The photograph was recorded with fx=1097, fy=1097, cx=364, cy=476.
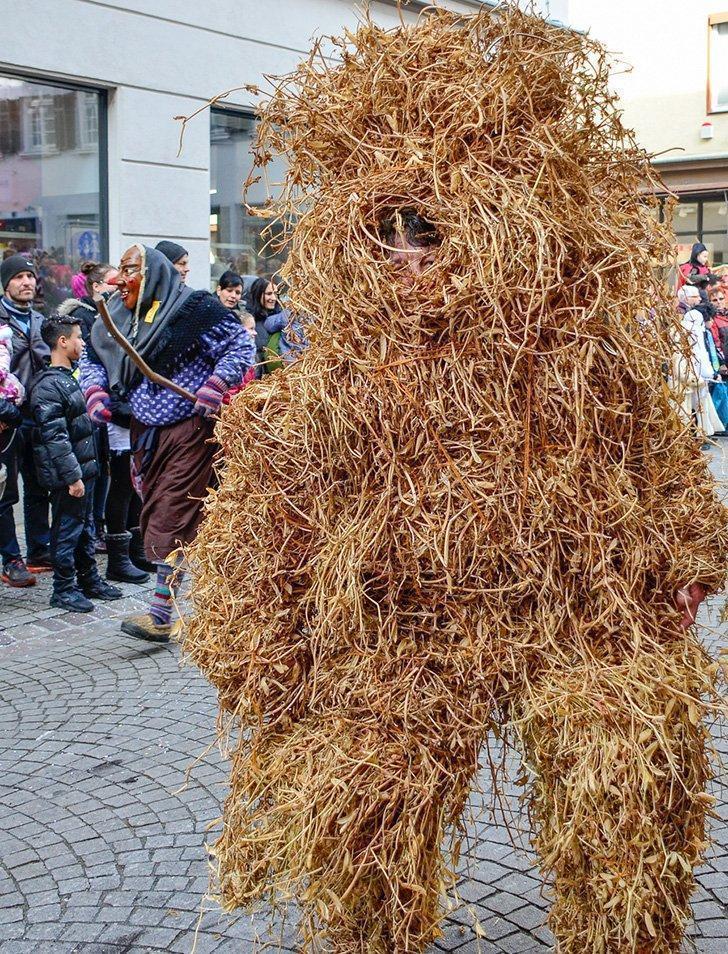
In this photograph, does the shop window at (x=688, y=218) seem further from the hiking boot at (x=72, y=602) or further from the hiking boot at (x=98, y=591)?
the hiking boot at (x=72, y=602)

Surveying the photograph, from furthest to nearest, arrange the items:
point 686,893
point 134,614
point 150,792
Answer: point 134,614 → point 150,792 → point 686,893

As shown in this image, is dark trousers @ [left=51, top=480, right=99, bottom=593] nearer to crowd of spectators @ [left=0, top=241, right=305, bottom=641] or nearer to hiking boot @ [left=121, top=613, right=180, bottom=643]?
crowd of spectators @ [left=0, top=241, right=305, bottom=641]

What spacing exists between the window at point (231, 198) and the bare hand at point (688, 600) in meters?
9.30

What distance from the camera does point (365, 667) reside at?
2.56 meters

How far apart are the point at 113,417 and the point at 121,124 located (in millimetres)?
4965

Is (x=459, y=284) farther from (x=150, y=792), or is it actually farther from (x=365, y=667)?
(x=150, y=792)

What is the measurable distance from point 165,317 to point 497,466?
11.7ft

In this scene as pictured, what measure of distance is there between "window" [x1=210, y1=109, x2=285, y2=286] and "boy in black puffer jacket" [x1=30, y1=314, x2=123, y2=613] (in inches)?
171

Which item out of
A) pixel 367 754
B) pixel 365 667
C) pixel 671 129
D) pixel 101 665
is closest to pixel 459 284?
pixel 365 667

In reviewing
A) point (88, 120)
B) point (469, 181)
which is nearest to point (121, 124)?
point (88, 120)

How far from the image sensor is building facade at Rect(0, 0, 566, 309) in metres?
9.88

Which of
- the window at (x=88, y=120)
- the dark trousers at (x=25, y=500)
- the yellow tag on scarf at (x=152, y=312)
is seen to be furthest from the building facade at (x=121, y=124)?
the yellow tag on scarf at (x=152, y=312)

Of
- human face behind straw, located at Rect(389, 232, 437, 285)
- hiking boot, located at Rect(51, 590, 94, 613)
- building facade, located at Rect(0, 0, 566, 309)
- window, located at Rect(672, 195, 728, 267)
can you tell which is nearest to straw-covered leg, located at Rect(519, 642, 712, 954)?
human face behind straw, located at Rect(389, 232, 437, 285)

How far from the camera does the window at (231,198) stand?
458 inches
